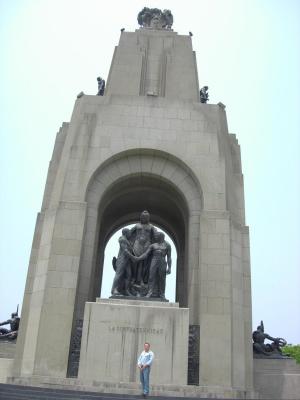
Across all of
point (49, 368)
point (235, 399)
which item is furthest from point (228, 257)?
A: point (49, 368)

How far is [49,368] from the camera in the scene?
39.2ft

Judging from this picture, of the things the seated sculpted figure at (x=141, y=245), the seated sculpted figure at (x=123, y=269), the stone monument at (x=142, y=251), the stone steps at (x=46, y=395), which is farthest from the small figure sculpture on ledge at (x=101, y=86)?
the stone steps at (x=46, y=395)

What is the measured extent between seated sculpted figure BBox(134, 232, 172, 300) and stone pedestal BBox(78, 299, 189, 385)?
1142 millimetres

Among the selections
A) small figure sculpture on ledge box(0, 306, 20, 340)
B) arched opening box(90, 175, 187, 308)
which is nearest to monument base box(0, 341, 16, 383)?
small figure sculpture on ledge box(0, 306, 20, 340)

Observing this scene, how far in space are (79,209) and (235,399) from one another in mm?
7187

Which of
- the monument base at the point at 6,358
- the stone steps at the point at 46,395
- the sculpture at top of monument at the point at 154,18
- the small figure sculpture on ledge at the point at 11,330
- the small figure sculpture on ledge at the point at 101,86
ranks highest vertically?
the sculpture at top of monument at the point at 154,18

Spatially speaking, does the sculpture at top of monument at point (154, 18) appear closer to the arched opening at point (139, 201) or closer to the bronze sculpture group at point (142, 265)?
the arched opening at point (139, 201)

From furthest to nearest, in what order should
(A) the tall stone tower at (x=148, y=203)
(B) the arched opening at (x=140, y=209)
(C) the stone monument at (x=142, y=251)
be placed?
(B) the arched opening at (x=140, y=209) < (A) the tall stone tower at (x=148, y=203) < (C) the stone monument at (x=142, y=251)

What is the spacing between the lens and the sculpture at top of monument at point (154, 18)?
2103cm

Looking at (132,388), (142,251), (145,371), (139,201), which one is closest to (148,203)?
(139,201)

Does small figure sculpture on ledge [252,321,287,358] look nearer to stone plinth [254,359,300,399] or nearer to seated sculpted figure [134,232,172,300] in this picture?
stone plinth [254,359,300,399]

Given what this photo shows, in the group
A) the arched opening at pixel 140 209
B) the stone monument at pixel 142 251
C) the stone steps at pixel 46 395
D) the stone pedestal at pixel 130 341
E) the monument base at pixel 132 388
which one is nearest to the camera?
the stone steps at pixel 46 395

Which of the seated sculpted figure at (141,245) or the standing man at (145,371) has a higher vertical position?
the seated sculpted figure at (141,245)

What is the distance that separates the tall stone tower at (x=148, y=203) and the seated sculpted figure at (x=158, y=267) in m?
0.82
